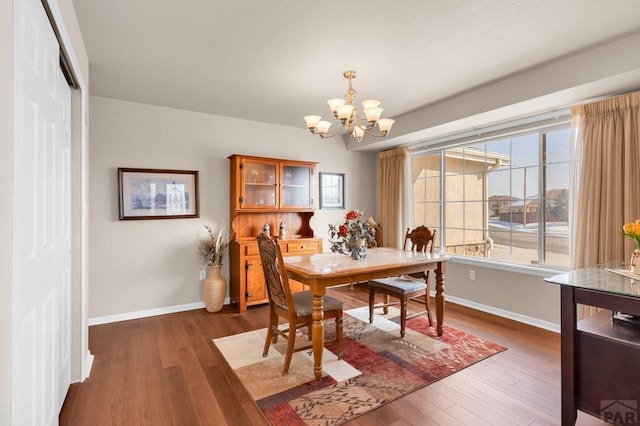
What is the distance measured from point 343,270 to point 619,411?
5.48 ft

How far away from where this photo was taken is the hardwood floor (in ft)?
6.23

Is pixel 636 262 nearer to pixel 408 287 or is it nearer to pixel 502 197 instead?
pixel 408 287

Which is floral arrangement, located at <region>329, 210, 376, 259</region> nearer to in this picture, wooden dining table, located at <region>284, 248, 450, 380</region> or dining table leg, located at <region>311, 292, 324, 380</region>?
wooden dining table, located at <region>284, 248, 450, 380</region>

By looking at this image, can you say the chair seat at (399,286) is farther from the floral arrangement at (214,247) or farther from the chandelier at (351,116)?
the floral arrangement at (214,247)

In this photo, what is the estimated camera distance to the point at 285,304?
2436mm

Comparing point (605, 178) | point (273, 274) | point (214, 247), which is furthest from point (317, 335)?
point (605, 178)

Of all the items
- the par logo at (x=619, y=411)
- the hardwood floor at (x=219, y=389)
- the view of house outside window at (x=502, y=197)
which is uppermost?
the view of house outside window at (x=502, y=197)

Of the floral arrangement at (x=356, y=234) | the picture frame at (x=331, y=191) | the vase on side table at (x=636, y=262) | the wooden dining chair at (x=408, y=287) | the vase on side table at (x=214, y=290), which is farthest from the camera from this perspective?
the picture frame at (x=331, y=191)

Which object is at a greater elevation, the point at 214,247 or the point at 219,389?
the point at 214,247

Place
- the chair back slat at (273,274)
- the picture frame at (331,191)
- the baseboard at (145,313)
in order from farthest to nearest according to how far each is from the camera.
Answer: the picture frame at (331,191), the baseboard at (145,313), the chair back slat at (273,274)

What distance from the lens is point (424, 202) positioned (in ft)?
15.8

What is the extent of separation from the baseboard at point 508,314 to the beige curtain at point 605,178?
2.22 feet

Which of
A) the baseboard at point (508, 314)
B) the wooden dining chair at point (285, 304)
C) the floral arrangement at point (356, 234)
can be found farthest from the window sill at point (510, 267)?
the wooden dining chair at point (285, 304)

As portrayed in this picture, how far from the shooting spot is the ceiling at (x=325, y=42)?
6.49 feet
